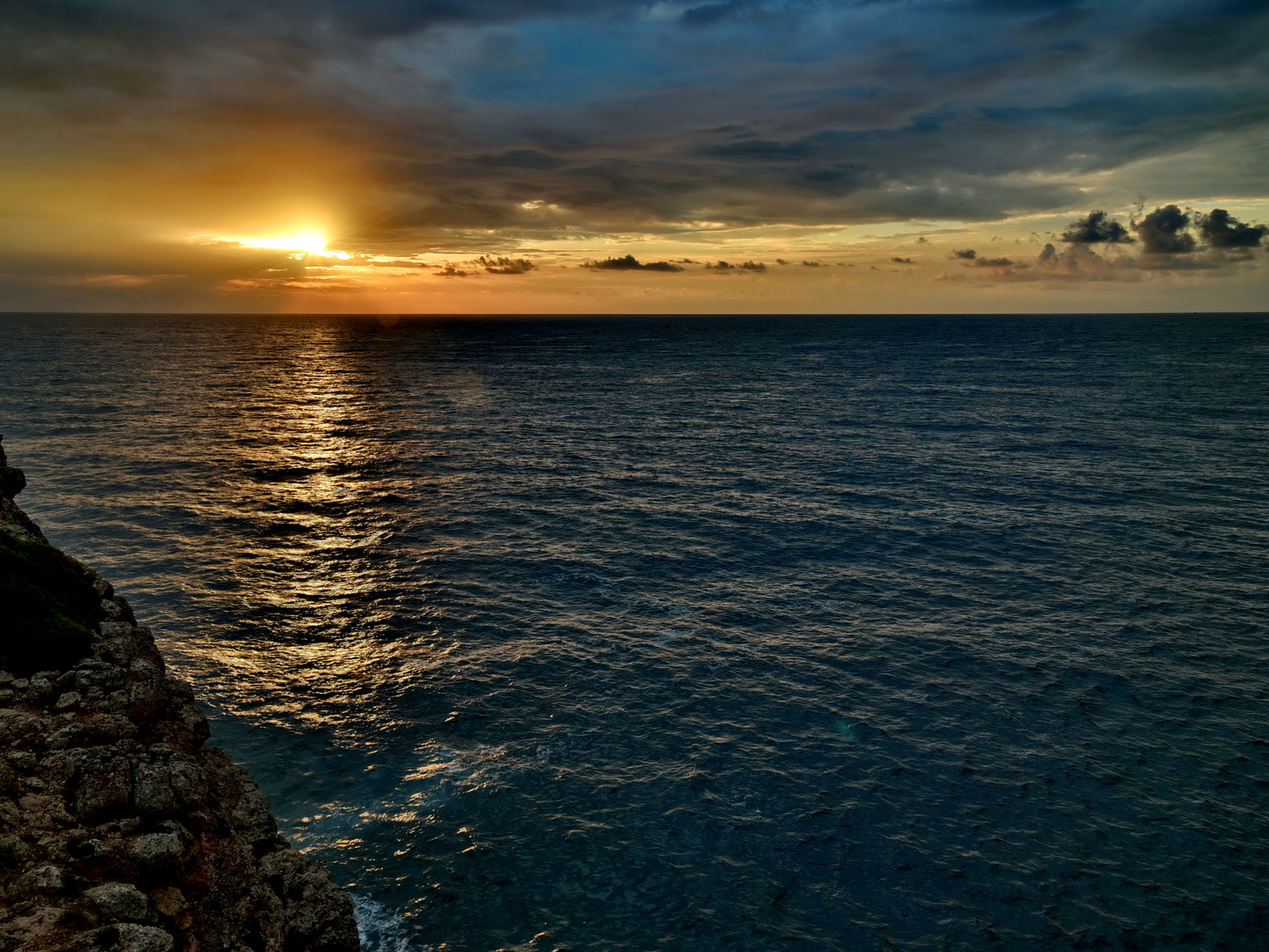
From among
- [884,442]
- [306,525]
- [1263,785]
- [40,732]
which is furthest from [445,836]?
[884,442]

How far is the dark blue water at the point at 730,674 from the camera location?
80.5 feet

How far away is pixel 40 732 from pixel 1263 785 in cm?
4307

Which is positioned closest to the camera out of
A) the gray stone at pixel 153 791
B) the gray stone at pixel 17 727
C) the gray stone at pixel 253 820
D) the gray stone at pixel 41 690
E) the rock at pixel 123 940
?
the rock at pixel 123 940

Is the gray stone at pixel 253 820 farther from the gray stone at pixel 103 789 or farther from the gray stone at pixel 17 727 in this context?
the gray stone at pixel 17 727

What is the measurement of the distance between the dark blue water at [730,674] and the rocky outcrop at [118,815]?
8237 mm

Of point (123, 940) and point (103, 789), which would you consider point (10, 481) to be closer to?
point (103, 789)

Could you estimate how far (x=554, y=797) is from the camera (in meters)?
28.6

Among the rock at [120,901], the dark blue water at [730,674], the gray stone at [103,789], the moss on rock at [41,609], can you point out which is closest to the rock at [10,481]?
the moss on rock at [41,609]

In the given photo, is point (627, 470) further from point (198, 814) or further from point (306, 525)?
point (198, 814)

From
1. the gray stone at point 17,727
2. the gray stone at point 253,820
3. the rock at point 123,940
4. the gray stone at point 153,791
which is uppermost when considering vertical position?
the gray stone at point 17,727

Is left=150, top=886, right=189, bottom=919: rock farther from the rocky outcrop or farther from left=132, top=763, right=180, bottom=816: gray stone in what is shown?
left=132, top=763, right=180, bottom=816: gray stone

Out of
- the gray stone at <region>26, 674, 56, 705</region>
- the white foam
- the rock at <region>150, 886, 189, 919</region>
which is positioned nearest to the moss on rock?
the gray stone at <region>26, 674, 56, 705</region>

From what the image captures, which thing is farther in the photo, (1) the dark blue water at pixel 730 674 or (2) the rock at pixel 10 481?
(1) the dark blue water at pixel 730 674

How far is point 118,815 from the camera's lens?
45.2ft
